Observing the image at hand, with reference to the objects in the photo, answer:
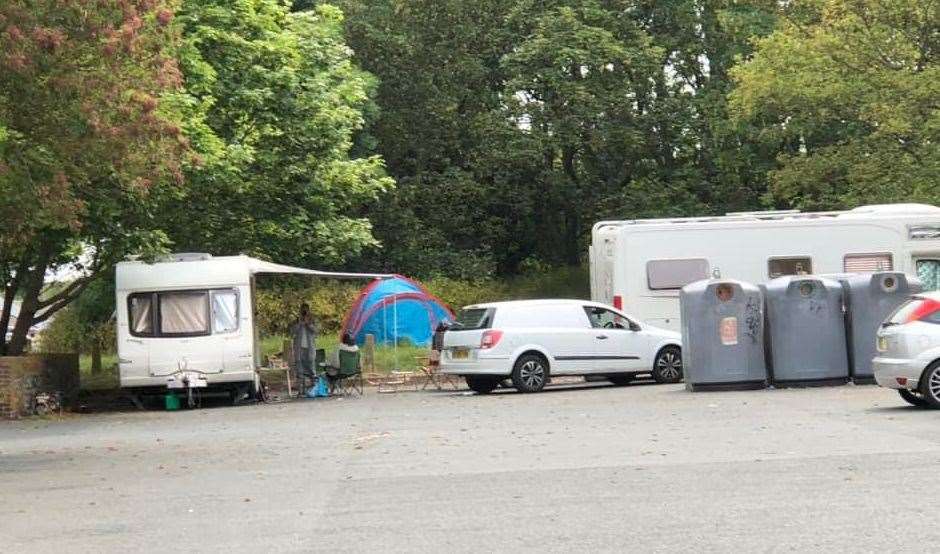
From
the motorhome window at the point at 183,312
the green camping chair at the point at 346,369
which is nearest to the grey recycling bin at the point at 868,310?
the green camping chair at the point at 346,369

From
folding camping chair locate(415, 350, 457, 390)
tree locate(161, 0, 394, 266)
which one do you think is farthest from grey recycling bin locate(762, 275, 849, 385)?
tree locate(161, 0, 394, 266)

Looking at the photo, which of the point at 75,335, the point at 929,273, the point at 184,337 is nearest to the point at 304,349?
the point at 184,337

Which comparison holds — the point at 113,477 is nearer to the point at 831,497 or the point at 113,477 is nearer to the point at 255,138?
the point at 831,497

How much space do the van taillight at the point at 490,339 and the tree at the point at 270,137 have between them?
540 centimetres

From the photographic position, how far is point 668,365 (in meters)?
28.3

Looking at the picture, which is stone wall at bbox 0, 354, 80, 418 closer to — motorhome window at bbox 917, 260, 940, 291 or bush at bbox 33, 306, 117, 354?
bush at bbox 33, 306, 117, 354

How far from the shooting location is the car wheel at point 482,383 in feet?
90.6

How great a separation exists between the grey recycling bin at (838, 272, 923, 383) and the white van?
450 centimetres

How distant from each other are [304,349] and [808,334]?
35.1 ft

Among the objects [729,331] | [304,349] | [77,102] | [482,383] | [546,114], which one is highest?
[546,114]

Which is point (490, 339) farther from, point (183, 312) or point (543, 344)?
point (183, 312)

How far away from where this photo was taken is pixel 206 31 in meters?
27.2

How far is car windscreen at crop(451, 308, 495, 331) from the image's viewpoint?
27.2 metres

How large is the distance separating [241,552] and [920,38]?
29369 millimetres
